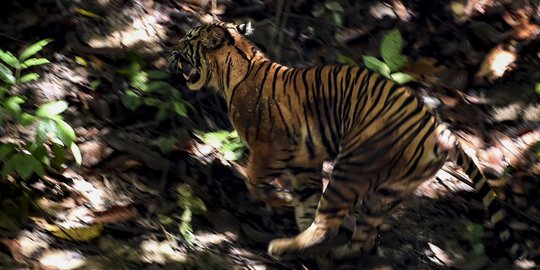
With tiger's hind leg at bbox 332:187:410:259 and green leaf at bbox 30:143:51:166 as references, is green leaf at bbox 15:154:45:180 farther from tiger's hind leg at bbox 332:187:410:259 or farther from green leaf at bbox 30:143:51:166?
tiger's hind leg at bbox 332:187:410:259

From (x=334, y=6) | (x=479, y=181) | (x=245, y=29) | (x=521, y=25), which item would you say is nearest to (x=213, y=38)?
(x=245, y=29)

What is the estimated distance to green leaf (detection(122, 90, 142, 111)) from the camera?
5.07 meters

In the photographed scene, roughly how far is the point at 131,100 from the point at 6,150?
100cm

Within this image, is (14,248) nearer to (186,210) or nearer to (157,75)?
(186,210)

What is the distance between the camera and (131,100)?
5.07 meters

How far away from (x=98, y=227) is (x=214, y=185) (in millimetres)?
729

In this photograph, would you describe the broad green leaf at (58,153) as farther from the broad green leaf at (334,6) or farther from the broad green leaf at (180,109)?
the broad green leaf at (334,6)

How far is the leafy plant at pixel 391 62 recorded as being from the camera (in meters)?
5.04

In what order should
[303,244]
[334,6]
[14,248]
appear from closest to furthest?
1. [14,248]
2. [303,244]
3. [334,6]

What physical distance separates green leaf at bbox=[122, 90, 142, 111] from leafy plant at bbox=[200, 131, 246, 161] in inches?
16.8

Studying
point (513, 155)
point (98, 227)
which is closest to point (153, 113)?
point (98, 227)

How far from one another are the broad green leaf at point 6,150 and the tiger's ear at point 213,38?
1058 mm

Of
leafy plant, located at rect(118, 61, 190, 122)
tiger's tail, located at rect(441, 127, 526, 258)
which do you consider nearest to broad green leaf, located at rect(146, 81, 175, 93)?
leafy plant, located at rect(118, 61, 190, 122)

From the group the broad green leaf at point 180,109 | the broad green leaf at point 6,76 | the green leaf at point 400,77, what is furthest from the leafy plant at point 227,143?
the broad green leaf at point 6,76
